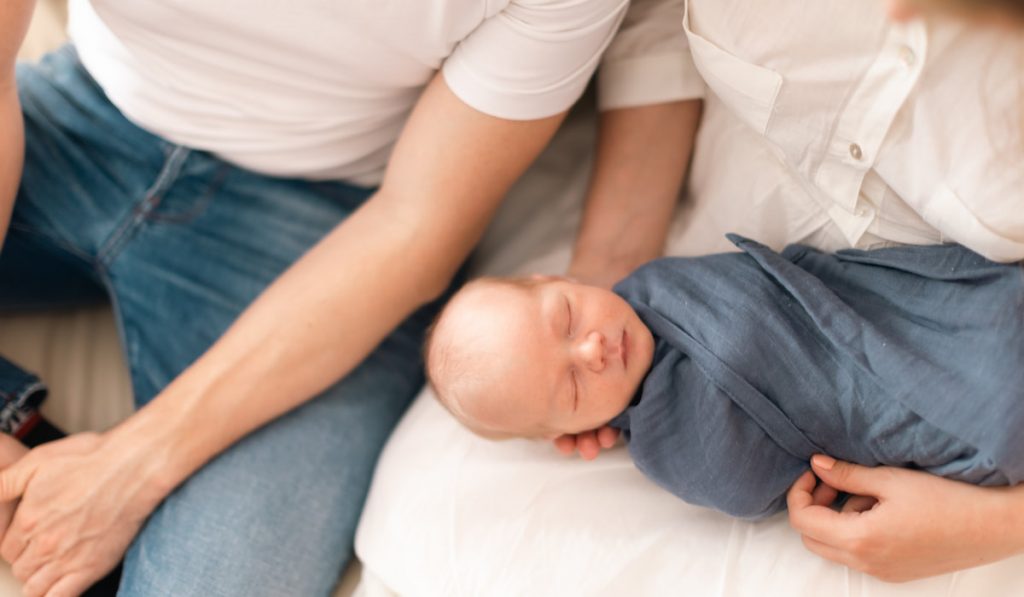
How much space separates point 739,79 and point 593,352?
1.01 ft

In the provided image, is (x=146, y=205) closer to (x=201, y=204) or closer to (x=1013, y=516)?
(x=201, y=204)

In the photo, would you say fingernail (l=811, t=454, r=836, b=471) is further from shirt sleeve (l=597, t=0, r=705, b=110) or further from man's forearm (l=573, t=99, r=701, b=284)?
shirt sleeve (l=597, t=0, r=705, b=110)

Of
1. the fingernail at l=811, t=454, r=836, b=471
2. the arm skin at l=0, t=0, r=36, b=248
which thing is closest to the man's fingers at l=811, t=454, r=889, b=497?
the fingernail at l=811, t=454, r=836, b=471

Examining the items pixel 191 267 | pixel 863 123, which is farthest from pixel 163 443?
pixel 863 123

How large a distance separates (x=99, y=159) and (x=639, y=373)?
0.76 m

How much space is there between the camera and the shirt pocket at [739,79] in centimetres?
89

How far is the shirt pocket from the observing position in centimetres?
89

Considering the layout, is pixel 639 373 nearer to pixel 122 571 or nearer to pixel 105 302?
pixel 122 571

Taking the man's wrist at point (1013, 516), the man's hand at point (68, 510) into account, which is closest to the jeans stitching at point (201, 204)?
the man's hand at point (68, 510)

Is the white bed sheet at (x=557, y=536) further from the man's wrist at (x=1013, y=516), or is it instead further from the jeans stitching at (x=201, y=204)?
the jeans stitching at (x=201, y=204)

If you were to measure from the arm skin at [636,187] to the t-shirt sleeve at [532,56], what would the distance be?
0.14 meters

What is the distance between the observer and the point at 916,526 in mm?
837

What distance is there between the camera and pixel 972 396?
0.83m

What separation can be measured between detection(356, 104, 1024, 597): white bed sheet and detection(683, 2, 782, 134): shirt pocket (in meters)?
0.16
